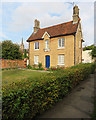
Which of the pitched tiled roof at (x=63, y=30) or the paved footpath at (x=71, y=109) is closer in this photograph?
the paved footpath at (x=71, y=109)

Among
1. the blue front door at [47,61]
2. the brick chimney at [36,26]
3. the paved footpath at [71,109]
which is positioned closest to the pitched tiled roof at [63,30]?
the brick chimney at [36,26]

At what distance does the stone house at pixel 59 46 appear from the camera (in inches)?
611

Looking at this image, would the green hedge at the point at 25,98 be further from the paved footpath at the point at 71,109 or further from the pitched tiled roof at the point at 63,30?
the pitched tiled roof at the point at 63,30

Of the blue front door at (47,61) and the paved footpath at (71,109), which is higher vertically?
the blue front door at (47,61)

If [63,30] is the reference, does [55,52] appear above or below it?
below

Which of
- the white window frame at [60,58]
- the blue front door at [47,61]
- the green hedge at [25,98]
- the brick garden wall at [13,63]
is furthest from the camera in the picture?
the blue front door at [47,61]

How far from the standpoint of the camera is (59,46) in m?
16.9

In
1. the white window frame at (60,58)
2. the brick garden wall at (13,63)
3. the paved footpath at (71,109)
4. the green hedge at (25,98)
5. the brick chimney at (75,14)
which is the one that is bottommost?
the paved footpath at (71,109)

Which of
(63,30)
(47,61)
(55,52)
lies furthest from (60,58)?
(63,30)

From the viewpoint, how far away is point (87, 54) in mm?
27453

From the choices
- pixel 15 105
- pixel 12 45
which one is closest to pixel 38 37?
pixel 12 45

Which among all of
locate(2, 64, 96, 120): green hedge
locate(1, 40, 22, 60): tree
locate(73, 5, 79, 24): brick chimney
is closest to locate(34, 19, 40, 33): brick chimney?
locate(1, 40, 22, 60): tree

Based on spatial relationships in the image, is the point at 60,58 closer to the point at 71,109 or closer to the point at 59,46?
the point at 59,46

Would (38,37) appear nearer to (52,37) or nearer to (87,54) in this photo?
(52,37)
